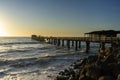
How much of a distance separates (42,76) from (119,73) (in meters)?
9.71

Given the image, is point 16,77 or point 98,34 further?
point 98,34

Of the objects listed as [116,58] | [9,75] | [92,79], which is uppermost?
[116,58]

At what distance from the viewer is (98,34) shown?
4441 cm

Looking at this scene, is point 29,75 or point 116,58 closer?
point 116,58

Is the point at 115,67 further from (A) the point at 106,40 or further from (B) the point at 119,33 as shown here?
(B) the point at 119,33

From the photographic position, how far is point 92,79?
1375 cm

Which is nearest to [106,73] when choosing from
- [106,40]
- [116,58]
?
[116,58]

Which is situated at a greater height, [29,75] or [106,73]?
[106,73]

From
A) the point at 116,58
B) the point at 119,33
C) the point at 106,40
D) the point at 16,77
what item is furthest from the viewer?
the point at 119,33

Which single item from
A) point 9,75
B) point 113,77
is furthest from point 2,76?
point 113,77

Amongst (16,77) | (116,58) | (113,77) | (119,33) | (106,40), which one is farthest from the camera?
(119,33)

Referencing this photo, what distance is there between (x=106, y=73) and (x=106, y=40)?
870 inches

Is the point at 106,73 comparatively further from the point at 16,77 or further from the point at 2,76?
the point at 2,76

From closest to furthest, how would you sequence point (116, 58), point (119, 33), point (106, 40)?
point (116, 58)
point (106, 40)
point (119, 33)
